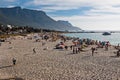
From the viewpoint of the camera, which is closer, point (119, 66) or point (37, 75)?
point (37, 75)

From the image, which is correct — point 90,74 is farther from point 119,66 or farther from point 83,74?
point 119,66

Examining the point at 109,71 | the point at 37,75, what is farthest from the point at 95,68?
the point at 37,75

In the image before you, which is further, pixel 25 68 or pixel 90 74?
pixel 25 68

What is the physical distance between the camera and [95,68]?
26922 millimetres

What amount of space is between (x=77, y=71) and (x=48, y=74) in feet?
10.2

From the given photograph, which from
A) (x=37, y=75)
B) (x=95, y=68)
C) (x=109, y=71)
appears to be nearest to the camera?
(x=37, y=75)

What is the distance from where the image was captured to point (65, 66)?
2844 centimetres

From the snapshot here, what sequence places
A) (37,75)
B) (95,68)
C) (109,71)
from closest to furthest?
(37,75) < (109,71) < (95,68)

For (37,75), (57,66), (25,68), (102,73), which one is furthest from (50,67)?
(102,73)

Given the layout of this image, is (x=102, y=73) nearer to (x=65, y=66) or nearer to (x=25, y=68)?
(x=65, y=66)

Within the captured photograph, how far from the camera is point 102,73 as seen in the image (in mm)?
24203

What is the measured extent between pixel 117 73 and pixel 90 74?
8.77 ft

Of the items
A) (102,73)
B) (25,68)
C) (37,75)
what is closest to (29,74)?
(37,75)

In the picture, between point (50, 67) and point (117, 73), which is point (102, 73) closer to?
point (117, 73)
